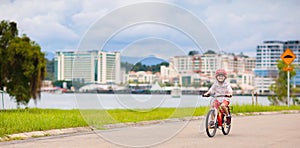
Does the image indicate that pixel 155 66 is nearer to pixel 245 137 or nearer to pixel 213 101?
pixel 213 101

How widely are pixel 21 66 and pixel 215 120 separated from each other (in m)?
14.0

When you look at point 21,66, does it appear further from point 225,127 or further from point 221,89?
point 225,127

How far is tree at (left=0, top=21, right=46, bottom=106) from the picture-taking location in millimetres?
23672

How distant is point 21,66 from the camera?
23.8 meters

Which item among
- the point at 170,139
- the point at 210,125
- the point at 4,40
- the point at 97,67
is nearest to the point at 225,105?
the point at 210,125

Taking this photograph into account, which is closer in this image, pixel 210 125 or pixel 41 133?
pixel 210 125

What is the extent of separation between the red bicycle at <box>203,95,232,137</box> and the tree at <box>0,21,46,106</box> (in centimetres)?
1313

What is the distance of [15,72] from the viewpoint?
79.2ft

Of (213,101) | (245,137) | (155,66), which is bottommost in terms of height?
(245,137)

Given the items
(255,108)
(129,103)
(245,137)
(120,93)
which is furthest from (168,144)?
(255,108)

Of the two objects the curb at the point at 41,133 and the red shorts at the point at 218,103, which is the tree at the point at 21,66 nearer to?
the curb at the point at 41,133

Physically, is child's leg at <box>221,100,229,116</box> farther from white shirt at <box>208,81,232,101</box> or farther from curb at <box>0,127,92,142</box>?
curb at <box>0,127,92,142</box>

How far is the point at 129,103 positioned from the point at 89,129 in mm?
4363

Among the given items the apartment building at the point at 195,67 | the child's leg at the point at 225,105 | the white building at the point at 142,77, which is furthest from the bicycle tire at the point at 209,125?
the white building at the point at 142,77
